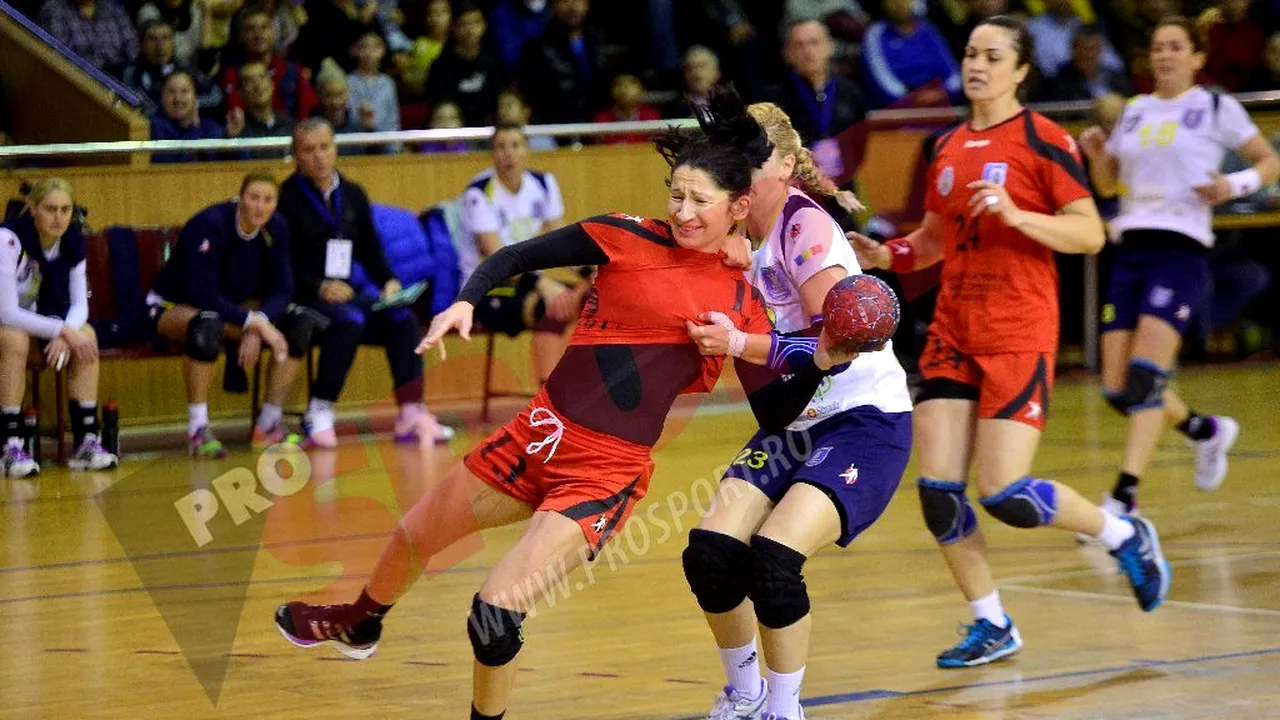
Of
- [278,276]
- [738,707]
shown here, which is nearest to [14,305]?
[278,276]

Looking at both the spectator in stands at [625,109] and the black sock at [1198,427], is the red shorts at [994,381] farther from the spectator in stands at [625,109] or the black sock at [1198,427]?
the spectator in stands at [625,109]

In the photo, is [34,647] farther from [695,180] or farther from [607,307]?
[695,180]

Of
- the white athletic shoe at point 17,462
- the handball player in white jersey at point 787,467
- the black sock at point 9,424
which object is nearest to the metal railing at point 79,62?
the black sock at point 9,424

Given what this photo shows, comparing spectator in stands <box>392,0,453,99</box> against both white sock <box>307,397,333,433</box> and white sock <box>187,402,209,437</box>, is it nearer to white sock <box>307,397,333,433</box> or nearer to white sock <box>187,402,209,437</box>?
white sock <box>307,397,333,433</box>

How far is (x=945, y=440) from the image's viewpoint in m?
5.61

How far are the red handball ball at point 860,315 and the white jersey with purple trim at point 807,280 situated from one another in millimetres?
308

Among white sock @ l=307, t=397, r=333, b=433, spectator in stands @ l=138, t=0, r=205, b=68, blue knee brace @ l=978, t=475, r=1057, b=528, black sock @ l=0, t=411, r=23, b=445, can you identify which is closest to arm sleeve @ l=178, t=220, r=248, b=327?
white sock @ l=307, t=397, r=333, b=433

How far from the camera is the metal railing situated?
441 inches

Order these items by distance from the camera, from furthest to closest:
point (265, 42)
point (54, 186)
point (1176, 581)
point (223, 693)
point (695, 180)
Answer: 1. point (265, 42)
2. point (54, 186)
3. point (1176, 581)
4. point (223, 693)
5. point (695, 180)

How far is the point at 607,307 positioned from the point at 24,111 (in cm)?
892

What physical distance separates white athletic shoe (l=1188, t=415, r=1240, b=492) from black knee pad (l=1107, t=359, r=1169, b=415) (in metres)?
0.65

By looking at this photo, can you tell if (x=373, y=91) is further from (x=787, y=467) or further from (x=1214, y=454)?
(x=787, y=467)

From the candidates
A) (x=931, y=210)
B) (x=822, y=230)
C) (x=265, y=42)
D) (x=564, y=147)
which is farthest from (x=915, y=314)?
(x=822, y=230)

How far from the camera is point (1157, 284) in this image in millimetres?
7465
